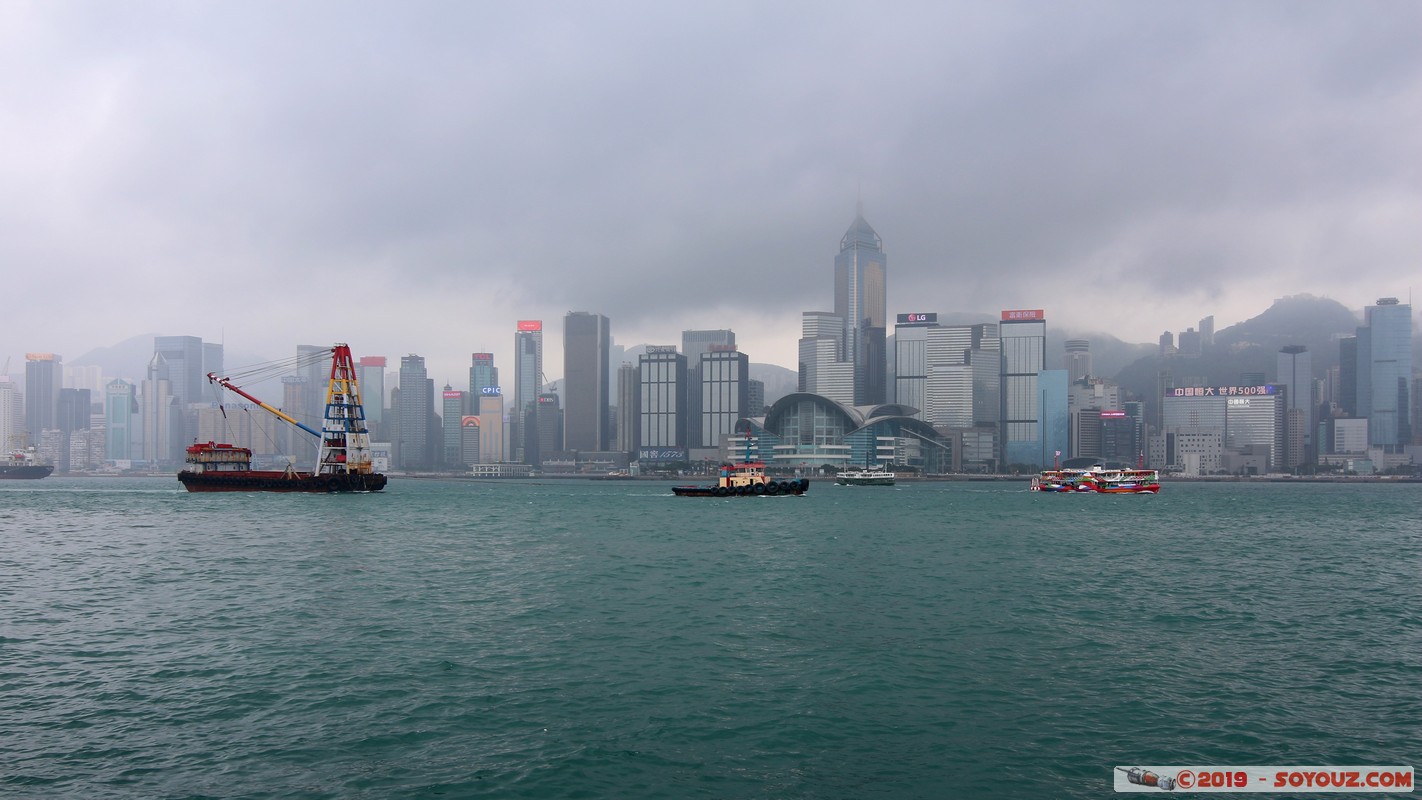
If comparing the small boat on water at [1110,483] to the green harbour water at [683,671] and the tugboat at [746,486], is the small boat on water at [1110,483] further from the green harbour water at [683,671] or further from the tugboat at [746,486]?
the green harbour water at [683,671]

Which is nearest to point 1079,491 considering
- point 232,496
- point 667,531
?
point 667,531

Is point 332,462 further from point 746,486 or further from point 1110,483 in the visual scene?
point 1110,483

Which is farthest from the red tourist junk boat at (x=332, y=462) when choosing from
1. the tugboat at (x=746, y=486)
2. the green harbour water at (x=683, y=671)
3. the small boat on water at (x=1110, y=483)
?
the small boat on water at (x=1110, y=483)

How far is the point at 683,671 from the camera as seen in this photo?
2167 centimetres

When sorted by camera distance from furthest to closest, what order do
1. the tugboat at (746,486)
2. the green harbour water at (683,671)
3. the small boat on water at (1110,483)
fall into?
the small boat on water at (1110,483), the tugboat at (746,486), the green harbour water at (683,671)

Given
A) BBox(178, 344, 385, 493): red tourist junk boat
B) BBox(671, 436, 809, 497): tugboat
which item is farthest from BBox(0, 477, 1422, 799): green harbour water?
BBox(178, 344, 385, 493): red tourist junk boat

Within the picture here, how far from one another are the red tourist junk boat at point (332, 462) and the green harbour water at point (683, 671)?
66419 mm

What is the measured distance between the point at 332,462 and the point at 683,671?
10675cm

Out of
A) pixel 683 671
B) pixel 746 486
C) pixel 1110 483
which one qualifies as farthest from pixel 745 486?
pixel 683 671

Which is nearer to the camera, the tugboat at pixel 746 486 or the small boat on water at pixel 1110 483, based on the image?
the tugboat at pixel 746 486

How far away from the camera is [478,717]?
17750mm

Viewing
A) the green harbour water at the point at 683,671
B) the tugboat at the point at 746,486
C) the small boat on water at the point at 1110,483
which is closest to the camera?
the green harbour water at the point at 683,671

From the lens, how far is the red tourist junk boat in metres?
112

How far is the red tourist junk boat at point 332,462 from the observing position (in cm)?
11250
